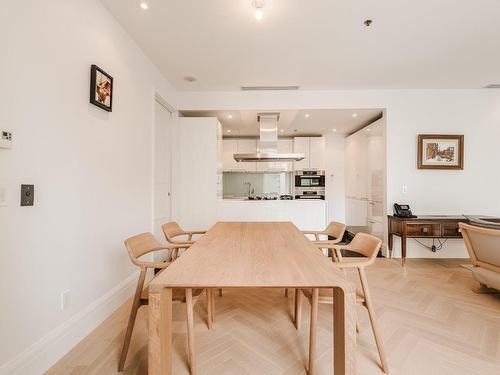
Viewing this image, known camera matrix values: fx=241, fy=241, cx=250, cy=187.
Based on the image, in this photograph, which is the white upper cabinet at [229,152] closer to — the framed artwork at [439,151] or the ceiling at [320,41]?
the ceiling at [320,41]

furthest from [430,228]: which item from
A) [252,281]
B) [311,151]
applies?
[252,281]

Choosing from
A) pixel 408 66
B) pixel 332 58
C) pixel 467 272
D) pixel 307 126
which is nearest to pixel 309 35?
pixel 332 58

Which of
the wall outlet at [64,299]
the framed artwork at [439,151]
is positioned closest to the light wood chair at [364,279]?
the wall outlet at [64,299]

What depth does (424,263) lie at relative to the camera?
3.66 metres

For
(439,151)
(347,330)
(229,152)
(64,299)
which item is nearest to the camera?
(347,330)

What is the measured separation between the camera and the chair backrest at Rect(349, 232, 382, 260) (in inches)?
62.5

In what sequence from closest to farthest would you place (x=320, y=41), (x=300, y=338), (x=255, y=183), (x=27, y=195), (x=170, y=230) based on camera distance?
(x=27, y=195) < (x=300, y=338) < (x=170, y=230) < (x=320, y=41) < (x=255, y=183)

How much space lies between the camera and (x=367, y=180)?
185 inches

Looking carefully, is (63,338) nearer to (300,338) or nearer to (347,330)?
(300,338)

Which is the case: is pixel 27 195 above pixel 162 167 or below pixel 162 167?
below

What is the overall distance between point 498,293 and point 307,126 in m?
3.79

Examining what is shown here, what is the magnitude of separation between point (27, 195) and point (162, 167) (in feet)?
7.28

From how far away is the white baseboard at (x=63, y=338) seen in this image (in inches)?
53.3

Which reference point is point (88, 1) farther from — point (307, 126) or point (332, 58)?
point (307, 126)
